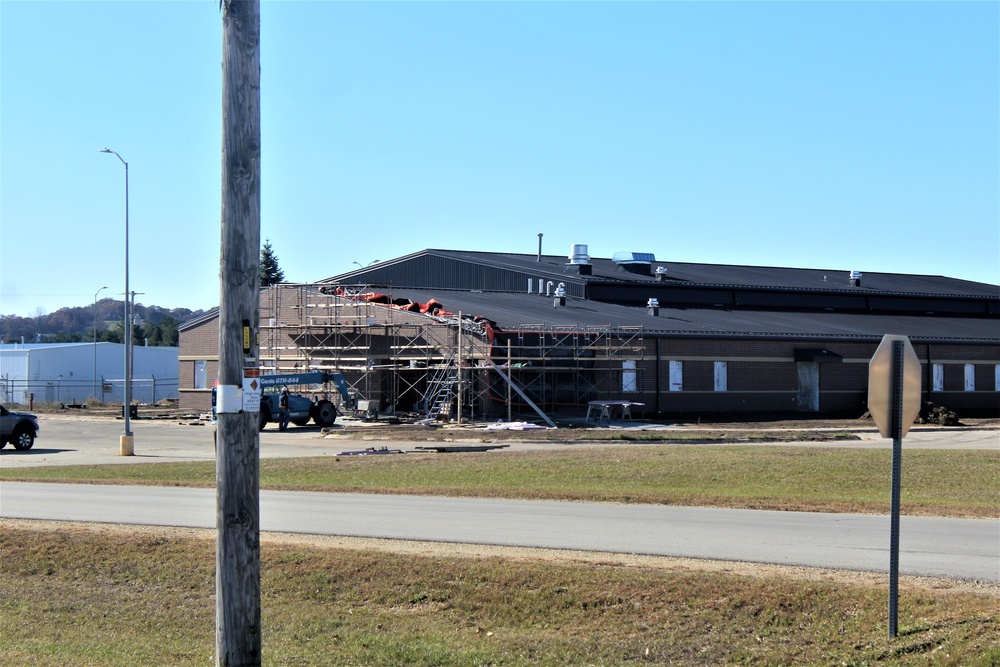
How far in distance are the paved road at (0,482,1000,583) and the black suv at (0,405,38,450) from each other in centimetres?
1646

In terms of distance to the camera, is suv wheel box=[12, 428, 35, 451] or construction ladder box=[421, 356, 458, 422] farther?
construction ladder box=[421, 356, 458, 422]

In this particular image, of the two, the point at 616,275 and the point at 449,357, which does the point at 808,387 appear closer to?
the point at 616,275

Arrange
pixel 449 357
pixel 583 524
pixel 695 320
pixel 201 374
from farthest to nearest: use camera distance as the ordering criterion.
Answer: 1. pixel 201 374
2. pixel 695 320
3. pixel 449 357
4. pixel 583 524

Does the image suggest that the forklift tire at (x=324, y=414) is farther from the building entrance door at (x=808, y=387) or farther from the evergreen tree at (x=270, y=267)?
the evergreen tree at (x=270, y=267)

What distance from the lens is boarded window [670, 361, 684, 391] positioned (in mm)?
49344

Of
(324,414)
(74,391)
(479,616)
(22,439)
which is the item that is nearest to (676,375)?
(324,414)

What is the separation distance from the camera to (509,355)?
144 feet

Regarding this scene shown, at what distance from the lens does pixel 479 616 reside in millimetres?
10883

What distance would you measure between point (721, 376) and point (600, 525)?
118 ft

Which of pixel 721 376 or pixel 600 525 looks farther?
pixel 721 376

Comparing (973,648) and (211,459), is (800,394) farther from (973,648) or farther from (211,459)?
(973,648)

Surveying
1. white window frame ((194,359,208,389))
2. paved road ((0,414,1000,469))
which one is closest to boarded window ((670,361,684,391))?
paved road ((0,414,1000,469))

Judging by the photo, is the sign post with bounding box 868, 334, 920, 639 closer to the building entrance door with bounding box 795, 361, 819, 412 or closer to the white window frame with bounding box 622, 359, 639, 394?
the white window frame with bounding box 622, 359, 639, 394

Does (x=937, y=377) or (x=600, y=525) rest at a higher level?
(x=937, y=377)
